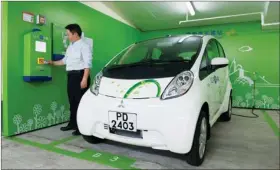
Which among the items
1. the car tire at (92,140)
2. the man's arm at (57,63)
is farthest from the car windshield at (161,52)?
the man's arm at (57,63)

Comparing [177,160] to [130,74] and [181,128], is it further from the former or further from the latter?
[130,74]

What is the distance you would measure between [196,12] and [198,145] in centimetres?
345

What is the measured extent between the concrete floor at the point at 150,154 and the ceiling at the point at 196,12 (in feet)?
7.39

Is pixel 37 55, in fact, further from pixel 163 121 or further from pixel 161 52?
pixel 163 121

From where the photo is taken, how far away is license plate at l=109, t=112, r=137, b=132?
4.86ft

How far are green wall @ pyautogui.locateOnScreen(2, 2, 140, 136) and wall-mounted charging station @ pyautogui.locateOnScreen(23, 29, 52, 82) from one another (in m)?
0.08

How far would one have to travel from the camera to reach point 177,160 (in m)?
1.68

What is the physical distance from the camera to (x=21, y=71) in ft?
7.93

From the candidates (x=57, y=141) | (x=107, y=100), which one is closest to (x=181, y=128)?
(x=107, y=100)

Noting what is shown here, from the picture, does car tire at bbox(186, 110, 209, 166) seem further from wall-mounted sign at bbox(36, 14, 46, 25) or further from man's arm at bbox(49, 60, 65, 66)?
wall-mounted sign at bbox(36, 14, 46, 25)

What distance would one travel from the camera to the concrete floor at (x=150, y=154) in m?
1.60

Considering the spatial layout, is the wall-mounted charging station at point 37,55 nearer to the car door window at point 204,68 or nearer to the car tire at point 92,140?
the car tire at point 92,140

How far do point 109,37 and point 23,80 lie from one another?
6.66 feet

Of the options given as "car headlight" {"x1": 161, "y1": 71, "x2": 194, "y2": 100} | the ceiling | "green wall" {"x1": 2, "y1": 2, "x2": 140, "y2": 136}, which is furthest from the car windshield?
the ceiling
